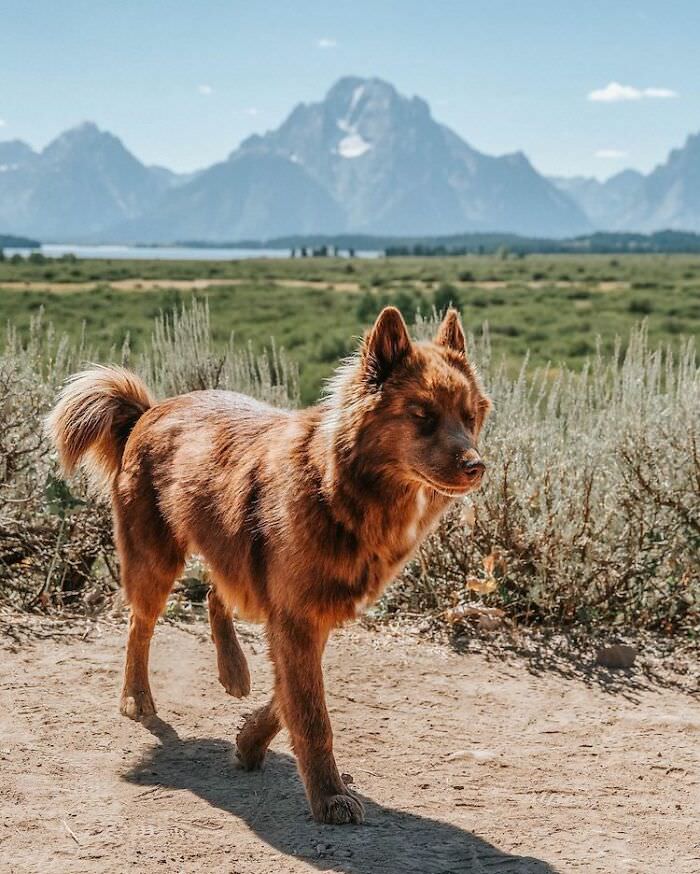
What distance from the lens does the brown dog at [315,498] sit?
395 centimetres

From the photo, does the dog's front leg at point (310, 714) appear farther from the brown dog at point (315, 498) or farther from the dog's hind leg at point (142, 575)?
the dog's hind leg at point (142, 575)

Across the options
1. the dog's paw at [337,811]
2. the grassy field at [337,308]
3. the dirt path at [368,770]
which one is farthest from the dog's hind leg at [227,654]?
the grassy field at [337,308]

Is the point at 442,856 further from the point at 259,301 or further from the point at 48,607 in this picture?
the point at 259,301

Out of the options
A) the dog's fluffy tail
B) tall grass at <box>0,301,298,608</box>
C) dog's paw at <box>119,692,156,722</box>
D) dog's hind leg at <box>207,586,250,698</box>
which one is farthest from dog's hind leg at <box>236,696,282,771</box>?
tall grass at <box>0,301,298,608</box>

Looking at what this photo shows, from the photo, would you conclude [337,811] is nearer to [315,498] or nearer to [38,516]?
[315,498]

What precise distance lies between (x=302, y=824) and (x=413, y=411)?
181cm

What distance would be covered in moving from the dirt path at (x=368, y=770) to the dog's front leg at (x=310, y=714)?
3.9 inches

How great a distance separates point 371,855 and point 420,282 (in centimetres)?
9015

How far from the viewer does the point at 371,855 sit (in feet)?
13.2

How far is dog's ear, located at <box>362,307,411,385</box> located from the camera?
396 cm

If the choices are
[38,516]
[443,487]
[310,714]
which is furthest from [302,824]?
[38,516]

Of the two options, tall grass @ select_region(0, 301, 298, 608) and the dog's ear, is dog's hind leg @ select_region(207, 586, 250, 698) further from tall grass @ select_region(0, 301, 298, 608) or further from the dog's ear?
tall grass @ select_region(0, 301, 298, 608)

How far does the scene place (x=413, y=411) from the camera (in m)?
3.91

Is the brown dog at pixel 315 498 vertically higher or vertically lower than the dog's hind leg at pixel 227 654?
higher
